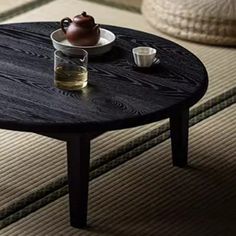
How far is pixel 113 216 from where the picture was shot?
7.20 ft

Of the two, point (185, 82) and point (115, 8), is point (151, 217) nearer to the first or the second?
point (185, 82)

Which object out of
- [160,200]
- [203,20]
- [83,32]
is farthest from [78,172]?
[203,20]

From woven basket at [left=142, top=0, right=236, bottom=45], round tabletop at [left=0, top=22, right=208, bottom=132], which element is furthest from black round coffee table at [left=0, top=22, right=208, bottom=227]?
woven basket at [left=142, top=0, right=236, bottom=45]

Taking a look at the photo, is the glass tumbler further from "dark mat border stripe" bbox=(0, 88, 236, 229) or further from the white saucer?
"dark mat border stripe" bbox=(0, 88, 236, 229)

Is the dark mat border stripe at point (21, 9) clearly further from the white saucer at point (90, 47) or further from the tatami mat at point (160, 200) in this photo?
the tatami mat at point (160, 200)

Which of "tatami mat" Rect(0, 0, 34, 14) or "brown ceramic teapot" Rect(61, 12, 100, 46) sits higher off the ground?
"brown ceramic teapot" Rect(61, 12, 100, 46)

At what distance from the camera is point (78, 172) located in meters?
2.04

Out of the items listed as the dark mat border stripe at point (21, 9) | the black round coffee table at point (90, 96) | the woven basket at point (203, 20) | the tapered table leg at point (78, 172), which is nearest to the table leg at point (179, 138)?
the black round coffee table at point (90, 96)

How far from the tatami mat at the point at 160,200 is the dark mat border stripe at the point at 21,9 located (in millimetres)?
1403

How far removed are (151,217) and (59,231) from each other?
0.92 ft

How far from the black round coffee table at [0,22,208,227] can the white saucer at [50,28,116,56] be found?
0.09 ft

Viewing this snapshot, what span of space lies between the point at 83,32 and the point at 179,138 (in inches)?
18.5

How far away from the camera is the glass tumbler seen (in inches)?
82.7

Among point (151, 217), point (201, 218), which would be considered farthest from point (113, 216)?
point (201, 218)
